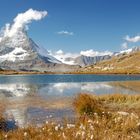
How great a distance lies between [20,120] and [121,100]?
12.0 metres

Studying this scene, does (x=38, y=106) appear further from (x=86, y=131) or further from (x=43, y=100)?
(x=86, y=131)

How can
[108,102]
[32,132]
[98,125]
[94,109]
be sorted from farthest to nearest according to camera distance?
[108,102] → [94,109] → [98,125] → [32,132]

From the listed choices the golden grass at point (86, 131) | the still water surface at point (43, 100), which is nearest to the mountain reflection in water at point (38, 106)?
the still water surface at point (43, 100)

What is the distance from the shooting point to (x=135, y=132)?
13625 millimetres

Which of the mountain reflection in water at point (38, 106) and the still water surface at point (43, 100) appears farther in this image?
the still water surface at point (43, 100)

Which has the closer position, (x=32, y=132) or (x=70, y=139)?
(x=70, y=139)

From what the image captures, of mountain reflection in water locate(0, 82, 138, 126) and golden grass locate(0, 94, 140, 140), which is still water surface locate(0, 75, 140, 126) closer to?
mountain reflection in water locate(0, 82, 138, 126)

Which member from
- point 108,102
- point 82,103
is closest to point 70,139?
point 82,103

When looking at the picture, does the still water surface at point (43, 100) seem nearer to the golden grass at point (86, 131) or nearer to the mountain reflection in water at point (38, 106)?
the mountain reflection in water at point (38, 106)

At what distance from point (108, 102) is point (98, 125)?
1490 cm

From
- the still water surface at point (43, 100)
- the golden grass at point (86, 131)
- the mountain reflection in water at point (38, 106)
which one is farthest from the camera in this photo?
the still water surface at point (43, 100)

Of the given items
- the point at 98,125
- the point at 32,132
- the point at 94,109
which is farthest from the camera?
the point at 94,109

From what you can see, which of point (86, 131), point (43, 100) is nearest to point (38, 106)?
point (43, 100)

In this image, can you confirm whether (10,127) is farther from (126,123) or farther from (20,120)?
(126,123)
